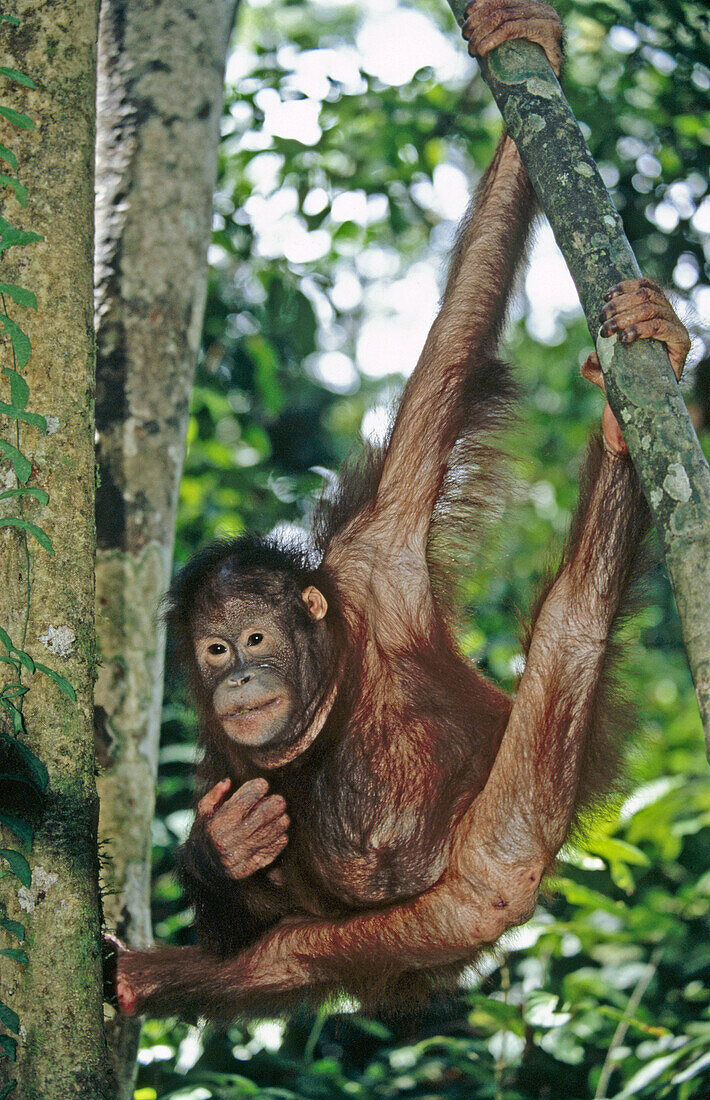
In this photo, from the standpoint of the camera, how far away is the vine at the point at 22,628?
178 centimetres

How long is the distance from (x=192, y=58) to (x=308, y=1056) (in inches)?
139

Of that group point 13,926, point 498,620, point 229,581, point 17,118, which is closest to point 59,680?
point 13,926

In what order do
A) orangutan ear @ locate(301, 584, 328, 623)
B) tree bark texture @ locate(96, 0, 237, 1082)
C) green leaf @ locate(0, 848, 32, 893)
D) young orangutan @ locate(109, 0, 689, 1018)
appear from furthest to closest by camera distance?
orangutan ear @ locate(301, 584, 328, 623), tree bark texture @ locate(96, 0, 237, 1082), young orangutan @ locate(109, 0, 689, 1018), green leaf @ locate(0, 848, 32, 893)

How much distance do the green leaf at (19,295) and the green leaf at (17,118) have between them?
1.10ft

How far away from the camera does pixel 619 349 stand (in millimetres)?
1962

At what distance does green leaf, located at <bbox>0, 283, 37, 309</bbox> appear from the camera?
1.79m

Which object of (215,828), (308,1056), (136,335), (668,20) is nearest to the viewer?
(215,828)

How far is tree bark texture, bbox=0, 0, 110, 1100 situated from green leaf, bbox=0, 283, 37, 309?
151 millimetres

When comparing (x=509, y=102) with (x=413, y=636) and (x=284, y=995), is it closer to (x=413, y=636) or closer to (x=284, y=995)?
(x=413, y=636)

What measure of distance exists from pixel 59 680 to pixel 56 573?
0.22 meters

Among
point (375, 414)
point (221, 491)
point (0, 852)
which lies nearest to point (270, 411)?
point (221, 491)

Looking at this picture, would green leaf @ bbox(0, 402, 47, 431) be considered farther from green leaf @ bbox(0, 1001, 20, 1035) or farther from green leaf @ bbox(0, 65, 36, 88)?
green leaf @ bbox(0, 1001, 20, 1035)

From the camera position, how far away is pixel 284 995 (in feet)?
9.82

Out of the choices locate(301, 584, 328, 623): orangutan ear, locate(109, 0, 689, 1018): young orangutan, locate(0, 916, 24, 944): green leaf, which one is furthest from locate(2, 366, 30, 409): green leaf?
locate(301, 584, 328, 623): orangutan ear
